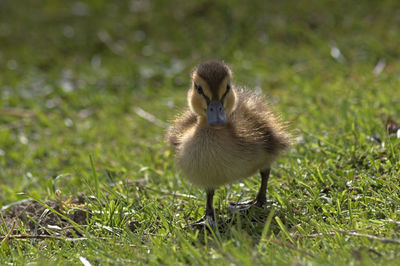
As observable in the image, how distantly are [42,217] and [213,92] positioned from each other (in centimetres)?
138

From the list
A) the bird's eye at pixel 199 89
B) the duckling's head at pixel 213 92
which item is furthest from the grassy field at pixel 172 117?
the bird's eye at pixel 199 89

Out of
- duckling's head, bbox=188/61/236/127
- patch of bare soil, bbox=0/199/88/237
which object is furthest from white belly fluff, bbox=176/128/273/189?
patch of bare soil, bbox=0/199/88/237

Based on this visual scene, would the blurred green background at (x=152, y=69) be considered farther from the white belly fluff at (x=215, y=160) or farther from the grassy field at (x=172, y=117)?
the white belly fluff at (x=215, y=160)

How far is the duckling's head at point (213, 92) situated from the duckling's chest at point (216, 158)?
0.11 m

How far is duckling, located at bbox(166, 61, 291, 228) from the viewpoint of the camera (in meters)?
2.93

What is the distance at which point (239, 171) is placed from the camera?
2951 mm

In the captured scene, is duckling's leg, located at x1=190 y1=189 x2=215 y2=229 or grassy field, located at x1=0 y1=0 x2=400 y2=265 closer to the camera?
grassy field, located at x1=0 y1=0 x2=400 y2=265

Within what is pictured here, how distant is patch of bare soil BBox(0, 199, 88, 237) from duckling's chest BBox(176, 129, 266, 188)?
78 cm

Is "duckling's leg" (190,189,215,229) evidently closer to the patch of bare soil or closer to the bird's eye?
the bird's eye

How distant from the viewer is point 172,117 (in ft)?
14.2

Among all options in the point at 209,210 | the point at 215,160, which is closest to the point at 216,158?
the point at 215,160

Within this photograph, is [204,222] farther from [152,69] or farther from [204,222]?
[152,69]

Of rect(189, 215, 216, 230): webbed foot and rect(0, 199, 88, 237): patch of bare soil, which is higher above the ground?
rect(189, 215, 216, 230): webbed foot

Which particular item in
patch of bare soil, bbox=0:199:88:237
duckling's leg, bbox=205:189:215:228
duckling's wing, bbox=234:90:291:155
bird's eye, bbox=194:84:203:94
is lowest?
patch of bare soil, bbox=0:199:88:237
